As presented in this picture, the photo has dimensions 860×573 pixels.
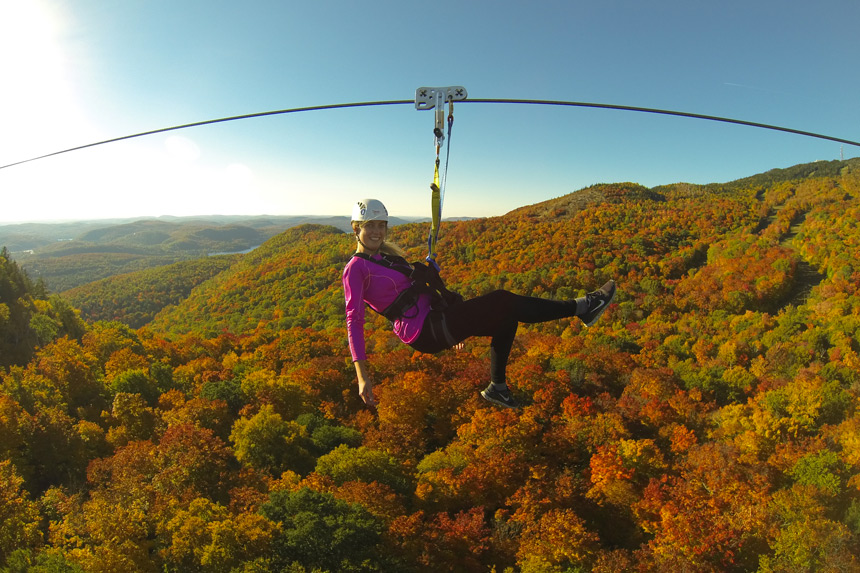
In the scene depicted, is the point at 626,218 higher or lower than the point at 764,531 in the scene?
higher

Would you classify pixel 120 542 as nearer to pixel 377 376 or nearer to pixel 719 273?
pixel 377 376

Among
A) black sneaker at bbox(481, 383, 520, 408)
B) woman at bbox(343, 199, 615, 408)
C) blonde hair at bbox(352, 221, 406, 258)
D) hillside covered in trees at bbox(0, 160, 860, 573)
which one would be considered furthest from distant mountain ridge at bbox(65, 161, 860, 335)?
blonde hair at bbox(352, 221, 406, 258)

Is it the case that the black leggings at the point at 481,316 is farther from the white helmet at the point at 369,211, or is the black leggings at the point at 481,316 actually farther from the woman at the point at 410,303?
the white helmet at the point at 369,211

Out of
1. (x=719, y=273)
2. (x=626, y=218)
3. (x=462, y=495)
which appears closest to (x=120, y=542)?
(x=462, y=495)

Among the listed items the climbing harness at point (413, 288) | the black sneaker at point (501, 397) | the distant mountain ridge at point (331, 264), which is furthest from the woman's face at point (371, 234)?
the distant mountain ridge at point (331, 264)

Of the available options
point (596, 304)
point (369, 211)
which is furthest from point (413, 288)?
point (596, 304)
